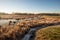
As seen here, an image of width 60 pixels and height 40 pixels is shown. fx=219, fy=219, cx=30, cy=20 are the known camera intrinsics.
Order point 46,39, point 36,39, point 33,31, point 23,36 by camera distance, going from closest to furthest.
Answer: point 46,39, point 36,39, point 23,36, point 33,31

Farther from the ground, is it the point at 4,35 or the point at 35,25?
the point at 4,35

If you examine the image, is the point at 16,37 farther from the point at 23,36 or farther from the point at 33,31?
Result: the point at 33,31

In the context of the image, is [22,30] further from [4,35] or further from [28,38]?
[4,35]

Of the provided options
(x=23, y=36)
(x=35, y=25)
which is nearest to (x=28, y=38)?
(x=23, y=36)

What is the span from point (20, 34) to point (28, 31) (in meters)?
2.87

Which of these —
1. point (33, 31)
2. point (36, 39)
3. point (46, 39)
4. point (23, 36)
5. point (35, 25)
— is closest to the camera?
point (46, 39)

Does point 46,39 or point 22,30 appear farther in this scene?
point 22,30

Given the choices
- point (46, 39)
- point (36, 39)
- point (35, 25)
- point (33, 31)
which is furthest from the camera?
point (35, 25)

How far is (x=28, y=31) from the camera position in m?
30.3

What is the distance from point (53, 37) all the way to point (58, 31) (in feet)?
9.87

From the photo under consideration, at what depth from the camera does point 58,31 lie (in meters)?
27.4

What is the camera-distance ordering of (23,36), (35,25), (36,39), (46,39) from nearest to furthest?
(46,39) → (36,39) → (23,36) → (35,25)

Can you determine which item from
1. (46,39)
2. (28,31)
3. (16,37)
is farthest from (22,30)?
(46,39)

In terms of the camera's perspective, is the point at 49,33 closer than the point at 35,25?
Yes
